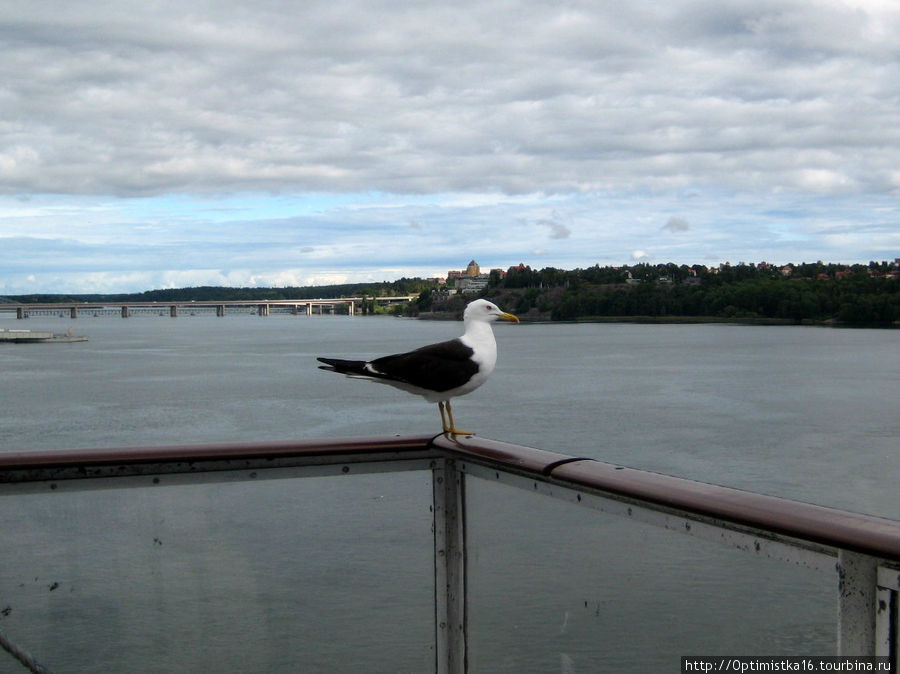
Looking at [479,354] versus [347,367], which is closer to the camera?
[347,367]

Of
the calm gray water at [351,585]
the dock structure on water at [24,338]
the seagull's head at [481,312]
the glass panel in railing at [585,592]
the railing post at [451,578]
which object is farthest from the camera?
the dock structure on water at [24,338]

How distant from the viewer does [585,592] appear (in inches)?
74.8

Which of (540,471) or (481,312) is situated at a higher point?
(481,312)

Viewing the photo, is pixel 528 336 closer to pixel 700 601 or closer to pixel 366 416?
pixel 366 416

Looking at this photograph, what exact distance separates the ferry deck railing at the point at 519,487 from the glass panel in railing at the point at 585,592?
4cm

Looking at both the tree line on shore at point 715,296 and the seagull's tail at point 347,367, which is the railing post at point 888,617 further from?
the tree line on shore at point 715,296

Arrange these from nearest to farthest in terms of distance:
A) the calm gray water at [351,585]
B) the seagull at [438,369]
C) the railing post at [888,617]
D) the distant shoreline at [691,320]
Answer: the railing post at [888,617] → the calm gray water at [351,585] → the seagull at [438,369] → the distant shoreline at [691,320]

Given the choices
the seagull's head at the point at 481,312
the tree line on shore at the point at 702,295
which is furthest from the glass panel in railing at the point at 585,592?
the tree line on shore at the point at 702,295

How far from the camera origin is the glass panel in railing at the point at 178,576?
183 centimetres

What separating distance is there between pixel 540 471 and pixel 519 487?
0.12 metres

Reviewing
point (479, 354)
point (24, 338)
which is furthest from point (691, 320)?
point (479, 354)

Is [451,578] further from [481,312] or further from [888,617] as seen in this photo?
[888,617]

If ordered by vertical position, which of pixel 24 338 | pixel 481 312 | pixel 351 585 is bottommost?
pixel 24 338

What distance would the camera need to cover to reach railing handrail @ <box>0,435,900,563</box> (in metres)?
1.18
